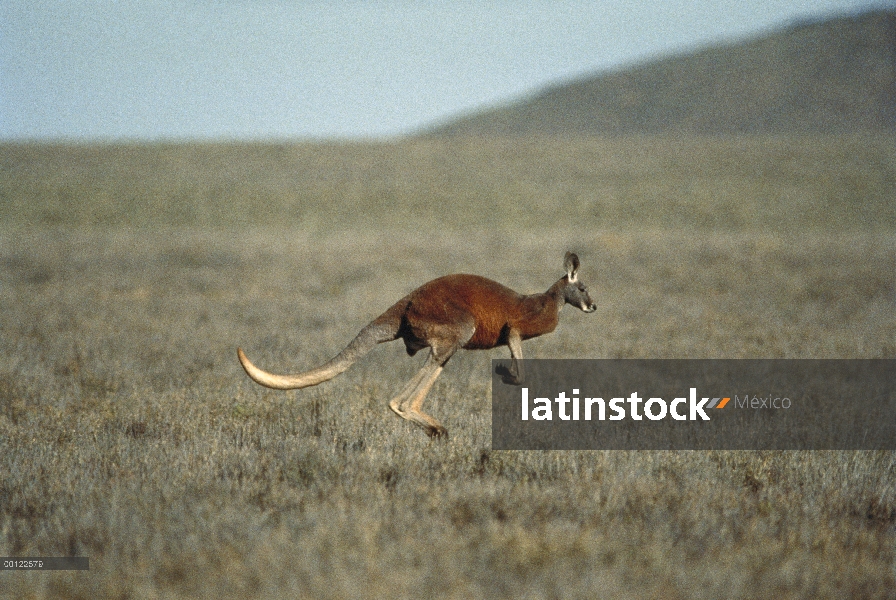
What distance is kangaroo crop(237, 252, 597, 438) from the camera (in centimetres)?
539

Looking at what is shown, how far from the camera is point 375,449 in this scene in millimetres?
6164

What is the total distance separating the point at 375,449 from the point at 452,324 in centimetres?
136

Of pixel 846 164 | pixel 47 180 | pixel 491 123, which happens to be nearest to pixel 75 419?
pixel 47 180

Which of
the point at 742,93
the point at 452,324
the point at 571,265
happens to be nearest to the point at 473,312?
the point at 452,324

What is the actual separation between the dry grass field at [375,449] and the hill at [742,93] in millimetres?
83910

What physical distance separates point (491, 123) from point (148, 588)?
389ft

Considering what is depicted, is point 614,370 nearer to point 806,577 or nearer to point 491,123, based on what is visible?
point 806,577

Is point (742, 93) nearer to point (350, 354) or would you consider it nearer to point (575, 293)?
point (575, 293)

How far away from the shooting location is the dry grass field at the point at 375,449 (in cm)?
415

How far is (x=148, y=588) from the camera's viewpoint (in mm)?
3850
